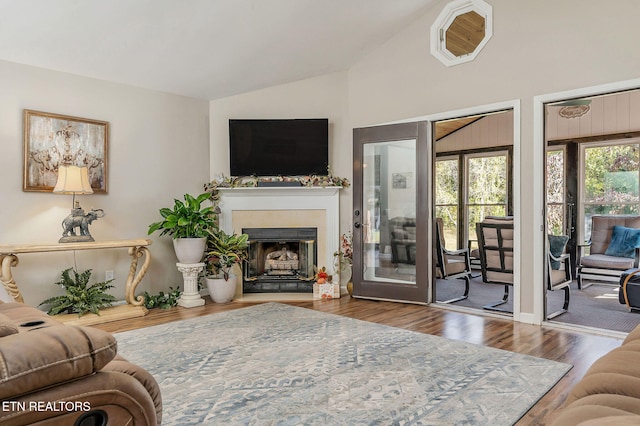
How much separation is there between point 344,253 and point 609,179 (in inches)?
179

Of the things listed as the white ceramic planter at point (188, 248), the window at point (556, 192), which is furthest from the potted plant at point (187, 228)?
the window at point (556, 192)

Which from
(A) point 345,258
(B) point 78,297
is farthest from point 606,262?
(B) point 78,297

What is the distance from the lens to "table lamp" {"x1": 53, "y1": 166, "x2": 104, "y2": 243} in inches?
160

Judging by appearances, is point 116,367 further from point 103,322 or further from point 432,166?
point 432,166

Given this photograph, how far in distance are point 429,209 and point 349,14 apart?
2212 mm

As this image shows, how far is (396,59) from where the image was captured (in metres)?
5.10

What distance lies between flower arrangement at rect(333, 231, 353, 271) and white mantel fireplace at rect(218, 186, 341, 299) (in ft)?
0.22

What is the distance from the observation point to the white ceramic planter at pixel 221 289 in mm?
5109

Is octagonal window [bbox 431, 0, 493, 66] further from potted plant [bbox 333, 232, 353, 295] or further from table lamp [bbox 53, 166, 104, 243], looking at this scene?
table lamp [bbox 53, 166, 104, 243]

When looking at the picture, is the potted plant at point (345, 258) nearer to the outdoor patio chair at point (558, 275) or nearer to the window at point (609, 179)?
the outdoor patio chair at point (558, 275)

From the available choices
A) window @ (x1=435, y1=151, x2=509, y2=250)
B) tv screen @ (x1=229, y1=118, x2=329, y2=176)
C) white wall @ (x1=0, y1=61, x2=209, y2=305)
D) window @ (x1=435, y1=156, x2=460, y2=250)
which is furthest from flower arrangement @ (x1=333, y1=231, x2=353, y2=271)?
window @ (x1=435, y1=156, x2=460, y2=250)

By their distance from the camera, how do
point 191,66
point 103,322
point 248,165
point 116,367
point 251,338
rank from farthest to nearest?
1. point 248,165
2. point 191,66
3. point 103,322
4. point 251,338
5. point 116,367

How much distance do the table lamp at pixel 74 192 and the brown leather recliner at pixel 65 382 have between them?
125 inches

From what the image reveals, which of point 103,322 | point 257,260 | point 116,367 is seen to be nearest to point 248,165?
point 257,260
